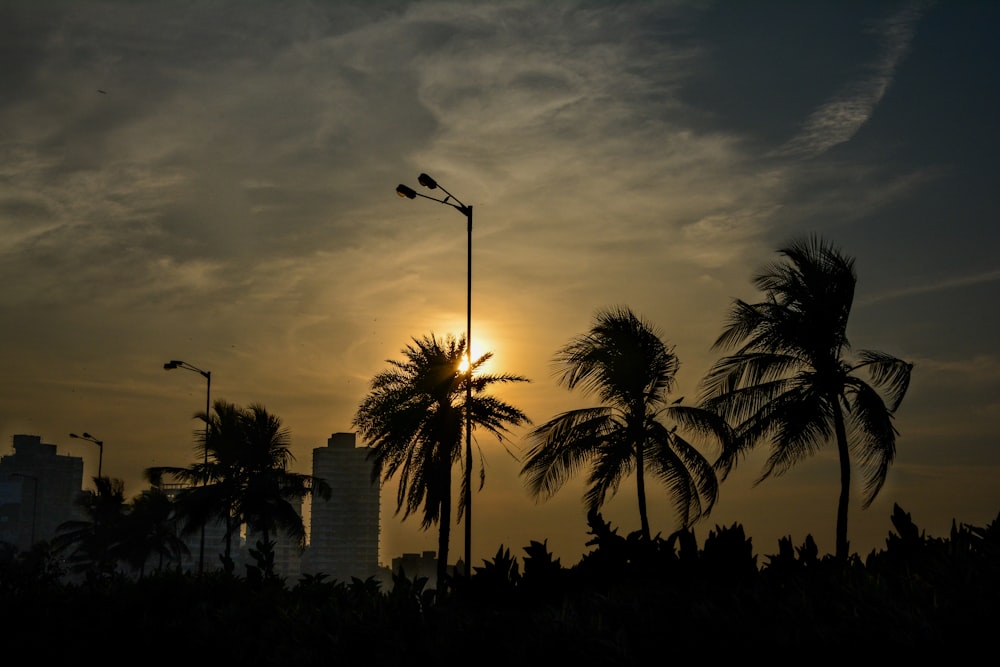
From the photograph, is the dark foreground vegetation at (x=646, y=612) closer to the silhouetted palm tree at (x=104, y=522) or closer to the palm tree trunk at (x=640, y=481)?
the palm tree trunk at (x=640, y=481)

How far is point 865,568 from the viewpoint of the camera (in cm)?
653

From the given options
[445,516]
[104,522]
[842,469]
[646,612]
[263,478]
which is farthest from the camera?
[104,522]

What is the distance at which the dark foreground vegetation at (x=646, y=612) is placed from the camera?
5.31m

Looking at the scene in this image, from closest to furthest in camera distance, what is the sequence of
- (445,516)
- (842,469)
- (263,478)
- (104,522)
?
(842,469) → (445,516) → (263,478) → (104,522)

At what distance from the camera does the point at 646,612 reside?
21.6 feet

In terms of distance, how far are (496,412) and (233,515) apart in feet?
73.3

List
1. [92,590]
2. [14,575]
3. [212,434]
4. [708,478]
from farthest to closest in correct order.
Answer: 1. [212,434]
2. [708,478]
3. [14,575]
4. [92,590]

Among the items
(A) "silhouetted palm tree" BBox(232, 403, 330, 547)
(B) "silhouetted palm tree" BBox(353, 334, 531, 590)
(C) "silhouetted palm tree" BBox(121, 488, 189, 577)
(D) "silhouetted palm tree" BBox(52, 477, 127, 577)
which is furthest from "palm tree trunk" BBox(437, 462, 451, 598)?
(D) "silhouetted palm tree" BBox(52, 477, 127, 577)

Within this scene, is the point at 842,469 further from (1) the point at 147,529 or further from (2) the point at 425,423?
(1) the point at 147,529

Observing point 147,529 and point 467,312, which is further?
point 147,529

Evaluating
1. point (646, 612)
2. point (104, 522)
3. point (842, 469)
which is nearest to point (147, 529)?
point (104, 522)

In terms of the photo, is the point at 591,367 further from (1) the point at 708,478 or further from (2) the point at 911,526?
(2) the point at 911,526

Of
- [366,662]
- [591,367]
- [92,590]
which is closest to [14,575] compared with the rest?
[92,590]

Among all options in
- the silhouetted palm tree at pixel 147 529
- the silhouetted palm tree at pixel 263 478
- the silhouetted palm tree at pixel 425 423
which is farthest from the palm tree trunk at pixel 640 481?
the silhouetted palm tree at pixel 147 529
